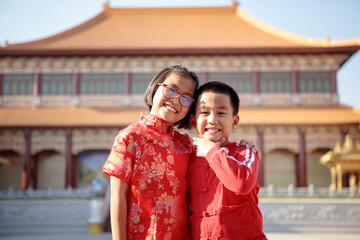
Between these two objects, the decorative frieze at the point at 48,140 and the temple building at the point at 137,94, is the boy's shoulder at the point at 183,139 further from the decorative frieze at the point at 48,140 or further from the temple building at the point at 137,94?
the decorative frieze at the point at 48,140

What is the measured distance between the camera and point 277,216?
1347 centimetres

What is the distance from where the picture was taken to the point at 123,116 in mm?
17844

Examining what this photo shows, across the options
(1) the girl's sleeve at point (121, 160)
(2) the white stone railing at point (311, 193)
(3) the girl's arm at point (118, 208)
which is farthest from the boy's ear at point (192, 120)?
(2) the white stone railing at point (311, 193)

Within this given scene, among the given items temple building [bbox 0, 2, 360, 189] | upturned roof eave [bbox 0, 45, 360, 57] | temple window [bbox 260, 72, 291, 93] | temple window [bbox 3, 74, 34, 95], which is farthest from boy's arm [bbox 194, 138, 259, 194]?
temple window [bbox 3, 74, 34, 95]

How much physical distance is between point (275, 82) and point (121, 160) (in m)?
18.1

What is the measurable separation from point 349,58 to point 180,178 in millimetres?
19432

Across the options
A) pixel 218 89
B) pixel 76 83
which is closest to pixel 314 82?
pixel 76 83

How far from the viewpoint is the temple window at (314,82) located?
1911 cm

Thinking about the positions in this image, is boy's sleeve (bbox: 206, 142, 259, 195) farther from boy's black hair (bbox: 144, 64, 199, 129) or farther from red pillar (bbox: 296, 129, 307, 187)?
red pillar (bbox: 296, 129, 307, 187)

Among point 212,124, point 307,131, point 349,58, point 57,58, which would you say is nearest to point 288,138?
point 307,131

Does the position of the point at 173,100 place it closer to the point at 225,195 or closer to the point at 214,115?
the point at 214,115

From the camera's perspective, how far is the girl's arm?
212 cm

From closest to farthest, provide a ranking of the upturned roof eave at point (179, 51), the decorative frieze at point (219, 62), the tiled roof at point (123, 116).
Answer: the tiled roof at point (123, 116) → the upturned roof eave at point (179, 51) → the decorative frieze at point (219, 62)

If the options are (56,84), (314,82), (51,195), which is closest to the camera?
(51,195)
